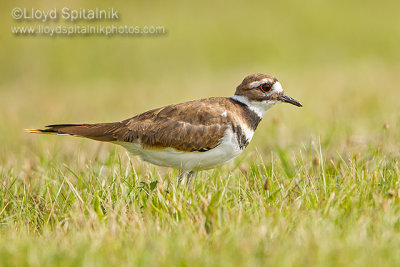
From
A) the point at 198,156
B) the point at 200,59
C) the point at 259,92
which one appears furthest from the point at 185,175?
the point at 200,59

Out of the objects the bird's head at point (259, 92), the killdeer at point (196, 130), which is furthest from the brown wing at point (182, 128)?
the bird's head at point (259, 92)

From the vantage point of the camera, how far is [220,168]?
6.13 metres

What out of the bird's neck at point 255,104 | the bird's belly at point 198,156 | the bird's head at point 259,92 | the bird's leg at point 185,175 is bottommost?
the bird's leg at point 185,175

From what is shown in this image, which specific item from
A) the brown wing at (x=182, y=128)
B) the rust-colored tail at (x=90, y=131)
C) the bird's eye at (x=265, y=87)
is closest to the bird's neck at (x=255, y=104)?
the bird's eye at (x=265, y=87)

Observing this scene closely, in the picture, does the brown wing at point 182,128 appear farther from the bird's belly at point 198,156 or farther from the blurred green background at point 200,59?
the blurred green background at point 200,59

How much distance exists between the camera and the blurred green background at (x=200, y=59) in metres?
11.6

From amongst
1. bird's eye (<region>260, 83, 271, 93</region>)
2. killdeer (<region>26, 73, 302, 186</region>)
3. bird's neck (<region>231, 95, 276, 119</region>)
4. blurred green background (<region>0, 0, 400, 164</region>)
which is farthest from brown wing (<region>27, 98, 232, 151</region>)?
blurred green background (<region>0, 0, 400, 164</region>)

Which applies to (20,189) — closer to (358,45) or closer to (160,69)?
(160,69)

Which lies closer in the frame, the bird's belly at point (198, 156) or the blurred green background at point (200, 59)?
the bird's belly at point (198, 156)

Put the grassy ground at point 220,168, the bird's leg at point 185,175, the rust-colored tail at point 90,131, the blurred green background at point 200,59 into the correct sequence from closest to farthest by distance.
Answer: the grassy ground at point 220,168, the bird's leg at point 185,175, the rust-colored tail at point 90,131, the blurred green background at point 200,59

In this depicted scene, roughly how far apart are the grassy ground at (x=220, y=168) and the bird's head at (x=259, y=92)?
64 cm

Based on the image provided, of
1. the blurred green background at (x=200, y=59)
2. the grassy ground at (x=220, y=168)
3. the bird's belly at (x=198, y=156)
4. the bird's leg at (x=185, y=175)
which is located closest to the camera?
the grassy ground at (x=220, y=168)

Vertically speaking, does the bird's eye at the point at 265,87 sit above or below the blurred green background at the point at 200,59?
below

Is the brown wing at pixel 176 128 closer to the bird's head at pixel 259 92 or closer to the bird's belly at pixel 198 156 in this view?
the bird's belly at pixel 198 156
